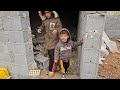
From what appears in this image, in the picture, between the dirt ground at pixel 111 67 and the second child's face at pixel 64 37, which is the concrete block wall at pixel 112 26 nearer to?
the dirt ground at pixel 111 67

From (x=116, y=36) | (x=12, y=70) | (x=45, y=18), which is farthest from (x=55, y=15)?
(x=116, y=36)

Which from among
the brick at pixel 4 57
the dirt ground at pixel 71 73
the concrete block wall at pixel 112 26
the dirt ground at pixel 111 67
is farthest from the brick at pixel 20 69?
the concrete block wall at pixel 112 26

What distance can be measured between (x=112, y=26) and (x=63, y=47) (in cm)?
318

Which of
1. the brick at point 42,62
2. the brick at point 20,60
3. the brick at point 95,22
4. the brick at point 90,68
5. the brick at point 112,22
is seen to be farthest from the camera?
the brick at point 112,22

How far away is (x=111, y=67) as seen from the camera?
4.13 m

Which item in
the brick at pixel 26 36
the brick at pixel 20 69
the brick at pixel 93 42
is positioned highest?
the brick at pixel 26 36

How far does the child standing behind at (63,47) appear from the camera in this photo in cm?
301

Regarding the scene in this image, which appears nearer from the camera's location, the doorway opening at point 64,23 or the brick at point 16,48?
the brick at point 16,48

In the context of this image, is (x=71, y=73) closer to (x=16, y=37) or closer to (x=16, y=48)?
(x=16, y=48)

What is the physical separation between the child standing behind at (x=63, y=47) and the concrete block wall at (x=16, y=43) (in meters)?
0.50

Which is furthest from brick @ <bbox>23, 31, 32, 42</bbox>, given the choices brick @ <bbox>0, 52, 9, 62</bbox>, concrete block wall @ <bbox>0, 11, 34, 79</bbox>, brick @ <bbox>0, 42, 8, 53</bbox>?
brick @ <bbox>0, 52, 9, 62</bbox>

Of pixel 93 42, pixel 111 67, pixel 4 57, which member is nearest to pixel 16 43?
pixel 4 57

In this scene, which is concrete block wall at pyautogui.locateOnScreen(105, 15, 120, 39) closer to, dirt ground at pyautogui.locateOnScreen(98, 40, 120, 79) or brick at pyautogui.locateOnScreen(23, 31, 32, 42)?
dirt ground at pyautogui.locateOnScreen(98, 40, 120, 79)

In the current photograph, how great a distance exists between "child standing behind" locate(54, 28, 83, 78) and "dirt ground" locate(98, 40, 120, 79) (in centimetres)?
91
